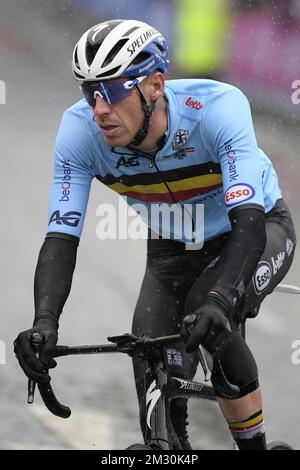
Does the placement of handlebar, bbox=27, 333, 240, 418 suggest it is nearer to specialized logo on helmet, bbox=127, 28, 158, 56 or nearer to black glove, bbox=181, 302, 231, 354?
black glove, bbox=181, 302, 231, 354

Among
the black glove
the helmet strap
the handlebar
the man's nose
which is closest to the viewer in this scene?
the black glove

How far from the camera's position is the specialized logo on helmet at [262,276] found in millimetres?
4381

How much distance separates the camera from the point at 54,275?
4.23 metres

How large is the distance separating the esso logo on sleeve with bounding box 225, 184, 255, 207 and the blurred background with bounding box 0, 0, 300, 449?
251cm

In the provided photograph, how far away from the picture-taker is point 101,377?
289 inches

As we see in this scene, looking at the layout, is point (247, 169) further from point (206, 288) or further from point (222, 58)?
point (222, 58)

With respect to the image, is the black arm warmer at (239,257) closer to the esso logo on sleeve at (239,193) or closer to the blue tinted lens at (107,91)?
the esso logo on sleeve at (239,193)

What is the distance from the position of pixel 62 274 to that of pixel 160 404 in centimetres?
63

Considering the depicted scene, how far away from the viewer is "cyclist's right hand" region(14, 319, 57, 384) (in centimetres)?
391

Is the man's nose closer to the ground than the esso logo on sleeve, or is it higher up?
higher up

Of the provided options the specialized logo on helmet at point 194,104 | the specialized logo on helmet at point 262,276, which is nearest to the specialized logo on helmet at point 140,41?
the specialized logo on helmet at point 194,104

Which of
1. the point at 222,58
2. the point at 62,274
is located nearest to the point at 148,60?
the point at 62,274

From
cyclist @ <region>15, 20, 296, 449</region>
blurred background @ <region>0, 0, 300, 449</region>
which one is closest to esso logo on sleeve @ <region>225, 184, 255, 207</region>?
cyclist @ <region>15, 20, 296, 449</region>

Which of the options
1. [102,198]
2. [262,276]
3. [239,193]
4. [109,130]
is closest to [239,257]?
[239,193]
